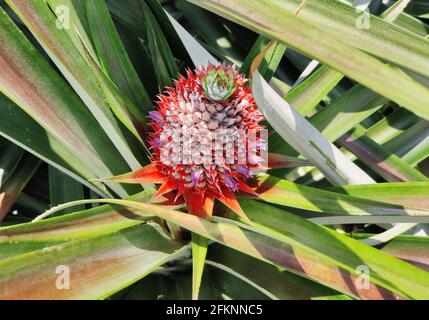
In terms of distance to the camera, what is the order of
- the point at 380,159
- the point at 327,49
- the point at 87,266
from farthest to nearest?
the point at 380,159 < the point at 87,266 < the point at 327,49

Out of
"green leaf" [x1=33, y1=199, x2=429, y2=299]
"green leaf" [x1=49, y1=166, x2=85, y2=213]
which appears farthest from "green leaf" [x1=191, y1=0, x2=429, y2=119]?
"green leaf" [x1=49, y1=166, x2=85, y2=213]

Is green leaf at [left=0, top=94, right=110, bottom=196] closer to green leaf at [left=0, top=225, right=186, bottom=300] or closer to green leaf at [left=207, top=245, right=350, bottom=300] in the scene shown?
green leaf at [left=0, top=225, right=186, bottom=300]

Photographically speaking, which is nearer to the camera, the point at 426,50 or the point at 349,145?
the point at 426,50

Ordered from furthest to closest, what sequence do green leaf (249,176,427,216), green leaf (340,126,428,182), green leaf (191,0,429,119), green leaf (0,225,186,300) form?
green leaf (340,126,428,182) < green leaf (249,176,427,216) < green leaf (0,225,186,300) < green leaf (191,0,429,119)

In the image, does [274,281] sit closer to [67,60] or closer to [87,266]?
[87,266]

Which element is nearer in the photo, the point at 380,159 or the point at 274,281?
the point at 274,281

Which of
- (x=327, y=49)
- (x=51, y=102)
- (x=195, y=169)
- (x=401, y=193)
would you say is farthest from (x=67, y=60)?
(x=401, y=193)
